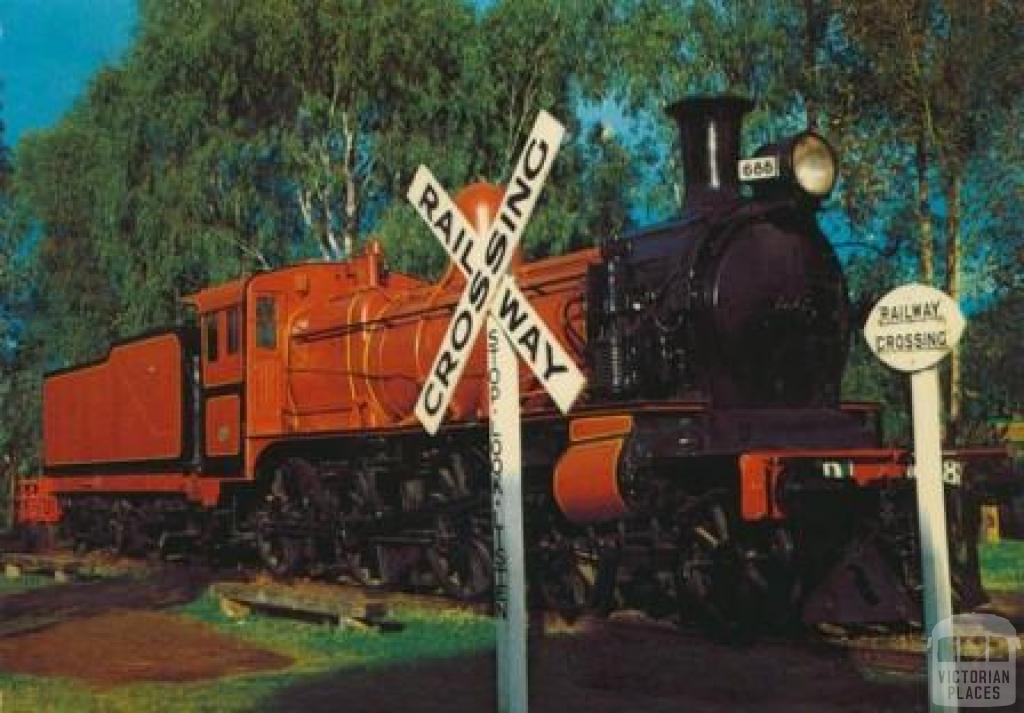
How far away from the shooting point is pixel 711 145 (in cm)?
1312

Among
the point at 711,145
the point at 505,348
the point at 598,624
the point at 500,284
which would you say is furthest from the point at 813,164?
the point at 500,284

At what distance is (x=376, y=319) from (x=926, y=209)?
11.7m

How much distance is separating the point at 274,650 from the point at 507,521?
521 centimetres

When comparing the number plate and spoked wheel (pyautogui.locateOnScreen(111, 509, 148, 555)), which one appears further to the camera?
spoked wheel (pyautogui.locateOnScreen(111, 509, 148, 555))

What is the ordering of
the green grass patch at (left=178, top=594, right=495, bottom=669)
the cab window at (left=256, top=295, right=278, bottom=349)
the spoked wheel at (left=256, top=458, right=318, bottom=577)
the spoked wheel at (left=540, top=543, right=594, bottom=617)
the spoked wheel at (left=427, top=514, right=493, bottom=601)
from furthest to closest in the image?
the cab window at (left=256, top=295, right=278, bottom=349) < the spoked wheel at (left=256, top=458, right=318, bottom=577) < the spoked wheel at (left=427, top=514, right=493, bottom=601) < the spoked wheel at (left=540, top=543, right=594, bottom=617) < the green grass patch at (left=178, top=594, right=495, bottom=669)

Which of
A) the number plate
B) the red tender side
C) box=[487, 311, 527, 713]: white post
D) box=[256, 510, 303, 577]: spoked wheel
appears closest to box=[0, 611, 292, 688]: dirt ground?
box=[487, 311, 527, 713]: white post

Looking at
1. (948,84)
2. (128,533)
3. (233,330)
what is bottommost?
(128,533)

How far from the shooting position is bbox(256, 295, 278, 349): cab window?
18.2 meters

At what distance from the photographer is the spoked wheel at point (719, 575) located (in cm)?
1167

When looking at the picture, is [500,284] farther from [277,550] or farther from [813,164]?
[277,550]

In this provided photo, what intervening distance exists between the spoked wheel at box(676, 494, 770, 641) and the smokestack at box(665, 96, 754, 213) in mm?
2916

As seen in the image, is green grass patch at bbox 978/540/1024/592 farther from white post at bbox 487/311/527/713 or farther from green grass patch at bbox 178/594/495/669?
white post at bbox 487/311/527/713

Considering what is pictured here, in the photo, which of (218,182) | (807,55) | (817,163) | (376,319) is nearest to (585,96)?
(807,55)

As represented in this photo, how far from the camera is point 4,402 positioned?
44281mm
